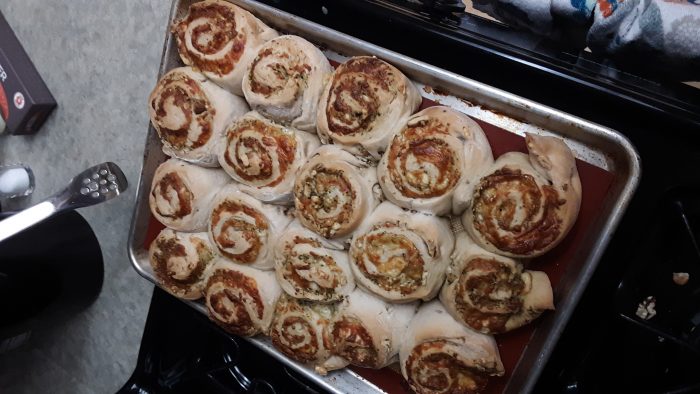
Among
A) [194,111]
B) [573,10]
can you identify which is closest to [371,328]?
[194,111]

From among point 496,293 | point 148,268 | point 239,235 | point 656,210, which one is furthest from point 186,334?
point 656,210

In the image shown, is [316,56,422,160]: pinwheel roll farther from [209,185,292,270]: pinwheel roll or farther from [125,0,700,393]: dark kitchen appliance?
[209,185,292,270]: pinwheel roll

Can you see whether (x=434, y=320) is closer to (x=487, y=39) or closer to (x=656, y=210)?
(x=656, y=210)

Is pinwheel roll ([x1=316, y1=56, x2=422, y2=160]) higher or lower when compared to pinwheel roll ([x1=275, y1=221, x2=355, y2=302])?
higher

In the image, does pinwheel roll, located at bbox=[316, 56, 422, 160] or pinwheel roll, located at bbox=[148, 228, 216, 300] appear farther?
pinwheel roll, located at bbox=[148, 228, 216, 300]

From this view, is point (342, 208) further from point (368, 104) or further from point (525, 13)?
point (525, 13)

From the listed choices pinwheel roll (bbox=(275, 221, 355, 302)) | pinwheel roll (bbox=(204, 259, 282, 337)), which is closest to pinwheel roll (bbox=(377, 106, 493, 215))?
pinwheel roll (bbox=(275, 221, 355, 302))

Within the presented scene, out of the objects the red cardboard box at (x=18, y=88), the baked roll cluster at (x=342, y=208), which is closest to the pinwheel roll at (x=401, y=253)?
the baked roll cluster at (x=342, y=208)

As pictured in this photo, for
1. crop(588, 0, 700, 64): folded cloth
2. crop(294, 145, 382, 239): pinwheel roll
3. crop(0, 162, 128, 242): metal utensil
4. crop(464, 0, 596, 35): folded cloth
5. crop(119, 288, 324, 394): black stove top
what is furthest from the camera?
crop(119, 288, 324, 394): black stove top

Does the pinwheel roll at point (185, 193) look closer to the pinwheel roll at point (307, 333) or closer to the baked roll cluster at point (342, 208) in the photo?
the baked roll cluster at point (342, 208)
